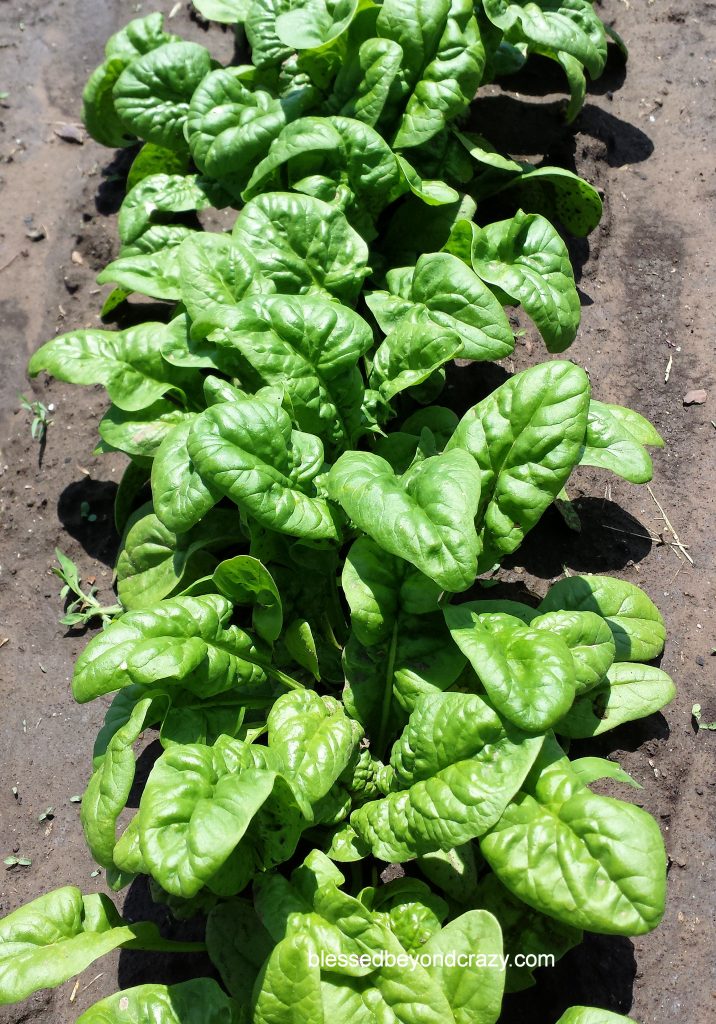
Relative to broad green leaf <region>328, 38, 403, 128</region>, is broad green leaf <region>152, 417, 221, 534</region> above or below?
below

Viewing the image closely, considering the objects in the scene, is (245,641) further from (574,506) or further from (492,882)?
(574,506)

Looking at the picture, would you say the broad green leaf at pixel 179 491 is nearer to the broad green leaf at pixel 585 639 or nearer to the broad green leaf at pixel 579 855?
the broad green leaf at pixel 585 639

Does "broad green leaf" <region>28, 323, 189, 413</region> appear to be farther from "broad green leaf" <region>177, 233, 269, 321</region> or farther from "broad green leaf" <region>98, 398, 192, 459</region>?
"broad green leaf" <region>177, 233, 269, 321</region>

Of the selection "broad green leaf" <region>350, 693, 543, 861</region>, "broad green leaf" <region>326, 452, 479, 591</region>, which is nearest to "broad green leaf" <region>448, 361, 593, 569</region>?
"broad green leaf" <region>326, 452, 479, 591</region>

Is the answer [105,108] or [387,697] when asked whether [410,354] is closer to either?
[387,697]

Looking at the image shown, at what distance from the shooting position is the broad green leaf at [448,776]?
2.51 m

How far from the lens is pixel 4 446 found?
14.0 ft

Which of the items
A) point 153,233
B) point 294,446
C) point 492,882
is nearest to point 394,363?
point 294,446

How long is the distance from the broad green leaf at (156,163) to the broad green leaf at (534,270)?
1.72 meters

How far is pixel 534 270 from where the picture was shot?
3549 millimetres

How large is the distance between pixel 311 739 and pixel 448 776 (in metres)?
0.47

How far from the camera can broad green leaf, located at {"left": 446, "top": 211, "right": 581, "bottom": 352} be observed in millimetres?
3453

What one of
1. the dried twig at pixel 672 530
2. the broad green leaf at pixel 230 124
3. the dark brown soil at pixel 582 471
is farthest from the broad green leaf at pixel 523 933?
the broad green leaf at pixel 230 124

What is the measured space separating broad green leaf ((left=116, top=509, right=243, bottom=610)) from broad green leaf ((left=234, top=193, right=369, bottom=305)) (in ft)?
3.30
